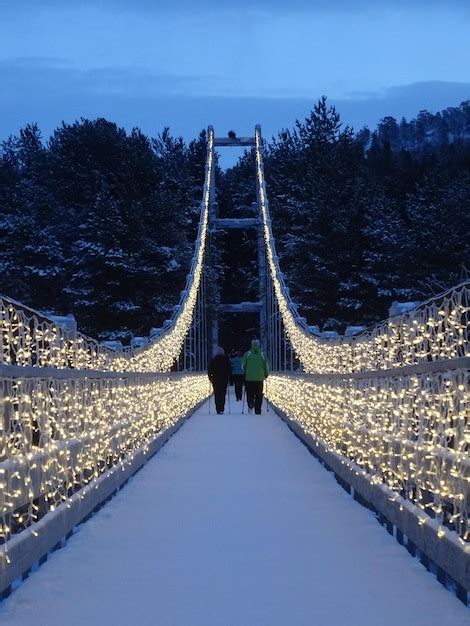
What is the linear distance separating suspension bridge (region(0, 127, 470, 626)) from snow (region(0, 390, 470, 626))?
0.05 feet

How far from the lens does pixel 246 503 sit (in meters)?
9.51

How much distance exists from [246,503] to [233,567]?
296 centimetres

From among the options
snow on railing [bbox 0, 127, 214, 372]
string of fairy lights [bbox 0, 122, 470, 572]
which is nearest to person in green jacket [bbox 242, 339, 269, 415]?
snow on railing [bbox 0, 127, 214, 372]

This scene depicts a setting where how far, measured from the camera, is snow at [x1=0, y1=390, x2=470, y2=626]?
5336 millimetres

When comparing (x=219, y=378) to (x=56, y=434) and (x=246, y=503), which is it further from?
(x=56, y=434)

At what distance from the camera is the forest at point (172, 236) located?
176 feet

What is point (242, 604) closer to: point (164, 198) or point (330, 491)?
point (330, 491)

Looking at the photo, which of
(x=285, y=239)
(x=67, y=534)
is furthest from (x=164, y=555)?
(x=285, y=239)

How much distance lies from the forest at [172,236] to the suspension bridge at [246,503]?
35815 millimetres

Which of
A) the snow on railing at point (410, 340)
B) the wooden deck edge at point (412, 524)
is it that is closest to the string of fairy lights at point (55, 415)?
the wooden deck edge at point (412, 524)

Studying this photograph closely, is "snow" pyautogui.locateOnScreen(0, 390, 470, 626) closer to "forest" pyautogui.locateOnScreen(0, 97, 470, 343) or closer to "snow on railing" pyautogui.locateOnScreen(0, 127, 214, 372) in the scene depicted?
"snow on railing" pyautogui.locateOnScreen(0, 127, 214, 372)

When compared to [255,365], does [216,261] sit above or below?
above

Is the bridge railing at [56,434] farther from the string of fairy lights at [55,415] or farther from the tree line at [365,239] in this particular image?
the tree line at [365,239]

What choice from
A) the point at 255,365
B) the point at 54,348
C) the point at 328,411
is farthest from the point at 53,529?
the point at 255,365
